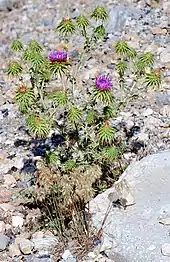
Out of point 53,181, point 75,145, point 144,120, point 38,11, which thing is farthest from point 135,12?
point 53,181

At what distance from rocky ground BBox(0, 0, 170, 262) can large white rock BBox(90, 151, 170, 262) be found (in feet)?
0.87

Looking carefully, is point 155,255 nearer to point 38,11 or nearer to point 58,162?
point 58,162

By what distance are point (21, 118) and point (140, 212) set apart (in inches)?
64.3

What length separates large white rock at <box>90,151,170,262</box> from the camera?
10.9 feet

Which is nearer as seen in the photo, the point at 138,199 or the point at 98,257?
the point at 98,257

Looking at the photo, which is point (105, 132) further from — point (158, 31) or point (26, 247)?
point (158, 31)

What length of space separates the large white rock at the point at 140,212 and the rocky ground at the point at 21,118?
27 centimetres

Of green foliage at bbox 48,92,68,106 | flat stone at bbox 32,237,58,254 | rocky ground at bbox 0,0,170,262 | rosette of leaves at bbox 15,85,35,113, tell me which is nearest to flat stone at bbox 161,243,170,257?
rocky ground at bbox 0,0,170,262

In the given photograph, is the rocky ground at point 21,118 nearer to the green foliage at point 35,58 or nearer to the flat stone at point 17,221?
the flat stone at point 17,221

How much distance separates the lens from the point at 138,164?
3.87m

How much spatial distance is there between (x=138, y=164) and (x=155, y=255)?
0.74 metres

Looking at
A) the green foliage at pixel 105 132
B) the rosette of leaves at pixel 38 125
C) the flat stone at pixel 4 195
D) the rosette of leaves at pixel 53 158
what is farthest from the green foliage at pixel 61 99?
the flat stone at pixel 4 195

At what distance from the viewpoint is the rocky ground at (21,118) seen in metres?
3.74

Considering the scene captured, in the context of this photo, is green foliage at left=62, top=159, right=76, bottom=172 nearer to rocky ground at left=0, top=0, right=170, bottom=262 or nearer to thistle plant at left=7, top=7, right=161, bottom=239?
thistle plant at left=7, top=7, right=161, bottom=239
